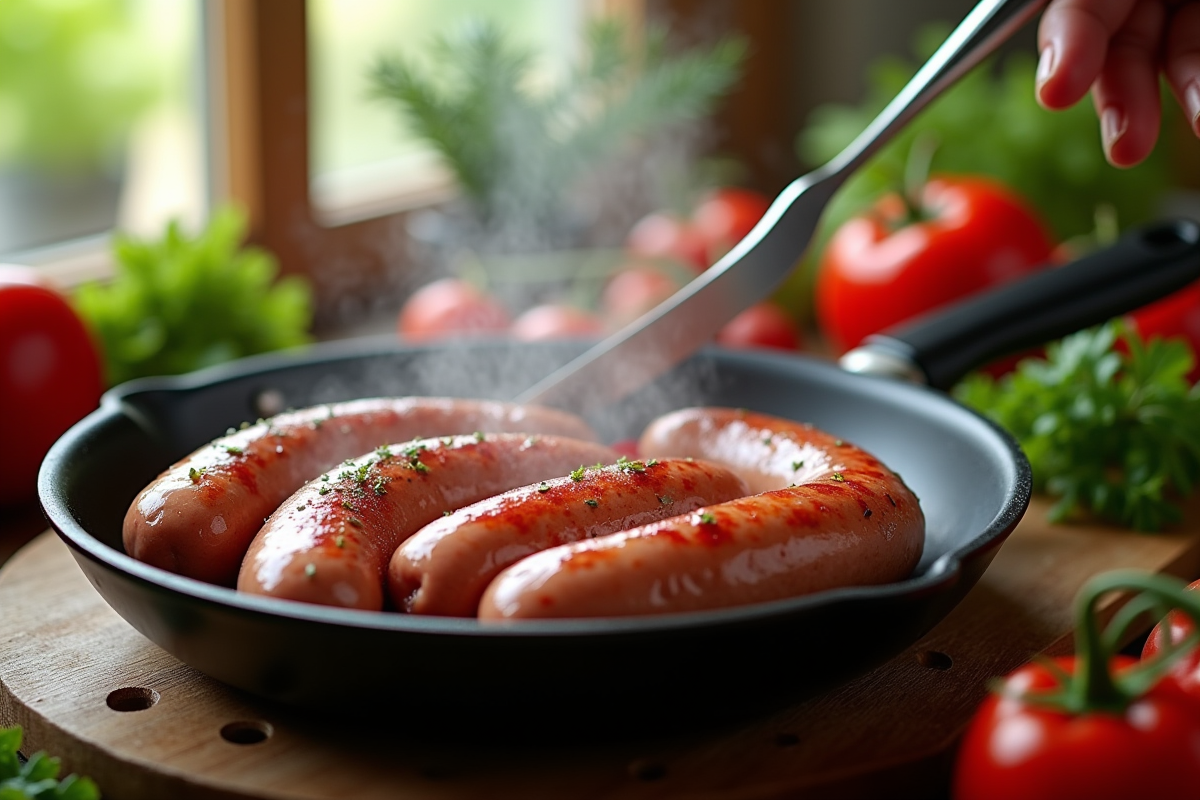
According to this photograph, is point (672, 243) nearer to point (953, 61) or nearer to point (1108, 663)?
point (953, 61)

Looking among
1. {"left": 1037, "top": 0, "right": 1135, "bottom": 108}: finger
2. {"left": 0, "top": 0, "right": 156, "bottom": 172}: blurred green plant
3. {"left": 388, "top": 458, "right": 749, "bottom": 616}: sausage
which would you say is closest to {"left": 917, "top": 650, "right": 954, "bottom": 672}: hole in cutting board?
{"left": 388, "top": 458, "right": 749, "bottom": 616}: sausage

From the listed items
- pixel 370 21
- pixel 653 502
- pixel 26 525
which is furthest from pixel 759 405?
pixel 370 21

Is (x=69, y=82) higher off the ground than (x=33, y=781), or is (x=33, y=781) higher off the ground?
(x=69, y=82)

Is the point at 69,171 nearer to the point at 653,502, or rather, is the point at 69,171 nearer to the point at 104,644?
the point at 104,644

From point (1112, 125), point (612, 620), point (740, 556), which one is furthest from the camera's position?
point (1112, 125)

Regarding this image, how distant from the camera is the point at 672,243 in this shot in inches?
127

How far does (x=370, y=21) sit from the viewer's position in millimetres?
3195

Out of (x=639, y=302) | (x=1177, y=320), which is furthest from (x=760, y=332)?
(x=1177, y=320)

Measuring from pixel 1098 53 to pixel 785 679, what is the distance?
0.88m

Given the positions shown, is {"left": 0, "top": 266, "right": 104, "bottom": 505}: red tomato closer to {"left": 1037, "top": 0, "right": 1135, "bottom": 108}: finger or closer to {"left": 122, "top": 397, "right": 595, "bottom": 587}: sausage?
{"left": 122, "top": 397, "right": 595, "bottom": 587}: sausage

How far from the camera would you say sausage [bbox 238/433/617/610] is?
1328 mm

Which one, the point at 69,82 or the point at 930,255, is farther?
the point at 930,255

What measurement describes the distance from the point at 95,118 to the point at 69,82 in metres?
0.10

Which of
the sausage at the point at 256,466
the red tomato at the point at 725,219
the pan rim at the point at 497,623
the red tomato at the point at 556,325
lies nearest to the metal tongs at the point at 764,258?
the sausage at the point at 256,466
